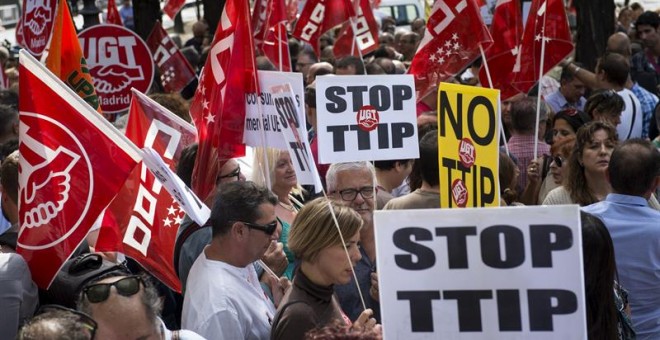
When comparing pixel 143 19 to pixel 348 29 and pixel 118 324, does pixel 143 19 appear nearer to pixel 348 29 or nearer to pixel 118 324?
pixel 348 29

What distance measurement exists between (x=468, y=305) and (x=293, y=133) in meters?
2.68

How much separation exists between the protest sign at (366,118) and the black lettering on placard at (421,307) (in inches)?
102

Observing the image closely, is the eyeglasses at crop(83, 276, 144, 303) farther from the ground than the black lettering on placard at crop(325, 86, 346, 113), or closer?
closer

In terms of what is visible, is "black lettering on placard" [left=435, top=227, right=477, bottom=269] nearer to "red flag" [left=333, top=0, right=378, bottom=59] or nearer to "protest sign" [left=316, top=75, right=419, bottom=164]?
"protest sign" [left=316, top=75, right=419, bottom=164]

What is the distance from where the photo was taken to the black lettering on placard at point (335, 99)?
6.70 meters

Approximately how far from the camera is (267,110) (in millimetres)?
6715

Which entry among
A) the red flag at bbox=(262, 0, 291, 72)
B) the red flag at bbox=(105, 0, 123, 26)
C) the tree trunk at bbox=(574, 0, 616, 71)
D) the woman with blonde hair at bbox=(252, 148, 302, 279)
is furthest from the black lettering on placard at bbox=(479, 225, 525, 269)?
the tree trunk at bbox=(574, 0, 616, 71)

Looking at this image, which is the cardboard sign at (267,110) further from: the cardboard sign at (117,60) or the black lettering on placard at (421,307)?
the cardboard sign at (117,60)

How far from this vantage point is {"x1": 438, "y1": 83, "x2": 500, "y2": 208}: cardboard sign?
5.55 meters

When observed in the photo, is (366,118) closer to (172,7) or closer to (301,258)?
(301,258)

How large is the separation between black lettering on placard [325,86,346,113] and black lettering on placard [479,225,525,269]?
2.91 metres

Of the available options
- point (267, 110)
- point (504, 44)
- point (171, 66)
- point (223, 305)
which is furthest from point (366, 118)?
point (171, 66)

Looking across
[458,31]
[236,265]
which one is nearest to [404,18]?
[458,31]

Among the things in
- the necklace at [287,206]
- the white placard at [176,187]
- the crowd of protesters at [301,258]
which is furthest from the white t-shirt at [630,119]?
the white placard at [176,187]
